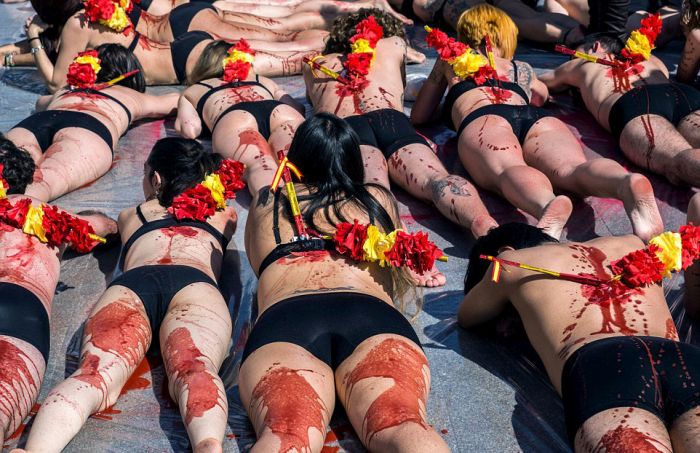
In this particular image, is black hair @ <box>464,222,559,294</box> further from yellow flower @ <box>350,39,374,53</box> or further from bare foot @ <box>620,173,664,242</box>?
yellow flower @ <box>350,39,374,53</box>

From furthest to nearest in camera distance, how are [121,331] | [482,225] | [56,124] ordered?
[56,124] → [482,225] → [121,331]

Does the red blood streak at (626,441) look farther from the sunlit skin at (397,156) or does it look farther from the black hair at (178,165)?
the black hair at (178,165)

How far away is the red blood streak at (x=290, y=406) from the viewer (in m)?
2.84

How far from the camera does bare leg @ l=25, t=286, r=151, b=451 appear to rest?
3.00 metres

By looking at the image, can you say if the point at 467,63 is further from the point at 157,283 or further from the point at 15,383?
the point at 15,383

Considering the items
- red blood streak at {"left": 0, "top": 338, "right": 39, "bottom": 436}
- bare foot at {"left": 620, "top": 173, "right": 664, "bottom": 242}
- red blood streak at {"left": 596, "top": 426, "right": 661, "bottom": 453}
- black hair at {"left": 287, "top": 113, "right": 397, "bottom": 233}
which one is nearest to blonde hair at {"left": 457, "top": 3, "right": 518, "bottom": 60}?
bare foot at {"left": 620, "top": 173, "right": 664, "bottom": 242}

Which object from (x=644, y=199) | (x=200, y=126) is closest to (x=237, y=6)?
(x=200, y=126)

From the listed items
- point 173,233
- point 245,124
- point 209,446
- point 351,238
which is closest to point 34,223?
point 173,233

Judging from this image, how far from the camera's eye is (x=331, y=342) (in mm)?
3260

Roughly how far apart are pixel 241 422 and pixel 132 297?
0.69 meters

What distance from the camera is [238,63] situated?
18.7ft

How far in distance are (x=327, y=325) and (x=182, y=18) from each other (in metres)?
4.13

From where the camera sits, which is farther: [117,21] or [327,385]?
[117,21]

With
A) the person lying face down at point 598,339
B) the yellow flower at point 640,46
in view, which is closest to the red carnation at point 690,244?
the person lying face down at point 598,339
